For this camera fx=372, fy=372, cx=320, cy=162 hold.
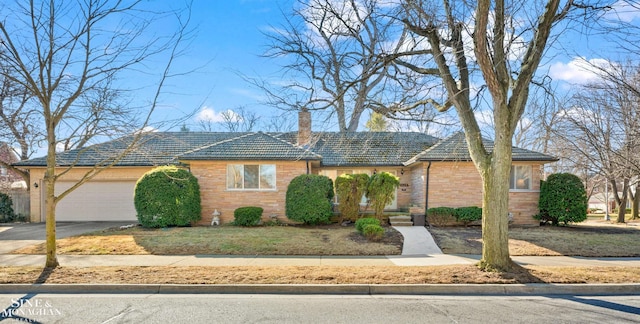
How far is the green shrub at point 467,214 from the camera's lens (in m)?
15.2

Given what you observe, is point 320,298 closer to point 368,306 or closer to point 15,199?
point 368,306

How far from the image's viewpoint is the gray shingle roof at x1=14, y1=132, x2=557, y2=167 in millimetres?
15766

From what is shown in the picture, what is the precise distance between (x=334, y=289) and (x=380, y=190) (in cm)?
831

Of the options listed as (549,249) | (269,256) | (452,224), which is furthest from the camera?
(452,224)

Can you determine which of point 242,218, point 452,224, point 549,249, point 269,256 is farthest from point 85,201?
point 549,249

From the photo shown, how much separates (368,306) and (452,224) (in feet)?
34.9

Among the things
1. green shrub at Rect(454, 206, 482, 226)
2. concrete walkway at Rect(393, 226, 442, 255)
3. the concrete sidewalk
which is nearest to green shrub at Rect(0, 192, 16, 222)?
the concrete sidewalk

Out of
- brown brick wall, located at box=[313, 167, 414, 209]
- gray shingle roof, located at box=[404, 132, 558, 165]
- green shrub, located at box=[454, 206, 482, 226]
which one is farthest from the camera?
brown brick wall, located at box=[313, 167, 414, 209]

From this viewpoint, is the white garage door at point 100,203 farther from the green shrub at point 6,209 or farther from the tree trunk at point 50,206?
the tree trunk at point 50,206

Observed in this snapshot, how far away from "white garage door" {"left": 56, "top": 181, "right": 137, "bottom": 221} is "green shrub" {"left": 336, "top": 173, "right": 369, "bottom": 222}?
414 inches

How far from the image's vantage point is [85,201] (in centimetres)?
1844

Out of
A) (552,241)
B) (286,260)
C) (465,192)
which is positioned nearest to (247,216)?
(286,260)

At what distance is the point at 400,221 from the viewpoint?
15.2m

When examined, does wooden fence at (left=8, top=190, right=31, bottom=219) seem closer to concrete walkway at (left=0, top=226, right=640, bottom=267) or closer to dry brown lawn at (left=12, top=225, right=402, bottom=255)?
dry brown lawn at (left=12, top=225, right=402, bottom=255)
